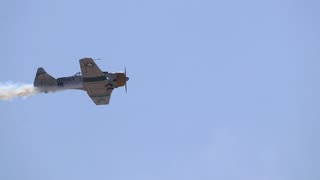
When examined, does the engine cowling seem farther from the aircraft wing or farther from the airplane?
the aircraft wing

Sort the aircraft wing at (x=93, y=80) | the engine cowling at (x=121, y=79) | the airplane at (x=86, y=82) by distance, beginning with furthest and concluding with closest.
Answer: the engine cowling at (x=121, y=79) < the airplane at (x=86, y=82) < the aircraft wing at (x=93, y=80)

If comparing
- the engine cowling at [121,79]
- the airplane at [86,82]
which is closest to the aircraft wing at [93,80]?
the airplane at [86,82]

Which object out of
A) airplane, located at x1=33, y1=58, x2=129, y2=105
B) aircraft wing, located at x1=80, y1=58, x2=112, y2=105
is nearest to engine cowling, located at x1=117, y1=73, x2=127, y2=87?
airplane, located at x1=33, y1=58, x2=129, y2=105

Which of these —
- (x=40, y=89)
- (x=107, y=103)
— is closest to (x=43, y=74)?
(x=40, y=89)

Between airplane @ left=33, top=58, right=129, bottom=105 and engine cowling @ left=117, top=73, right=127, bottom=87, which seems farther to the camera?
engine cowling @ left=117, top=73, right=127, bottom=87

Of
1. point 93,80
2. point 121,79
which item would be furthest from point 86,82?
point 121,79

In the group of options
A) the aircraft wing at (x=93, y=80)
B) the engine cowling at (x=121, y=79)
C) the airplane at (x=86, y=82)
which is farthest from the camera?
the engine cowling at (x=121, y=79)

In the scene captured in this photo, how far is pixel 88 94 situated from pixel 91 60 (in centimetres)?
483

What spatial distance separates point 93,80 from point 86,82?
532 mm

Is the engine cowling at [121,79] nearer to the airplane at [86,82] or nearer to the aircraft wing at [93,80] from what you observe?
the airplane at [86,82]

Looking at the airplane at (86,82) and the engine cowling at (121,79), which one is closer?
the airplane at (86,82)

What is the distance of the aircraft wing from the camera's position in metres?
64.6

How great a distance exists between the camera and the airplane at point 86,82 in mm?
65750

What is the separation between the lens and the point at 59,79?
67.4m
